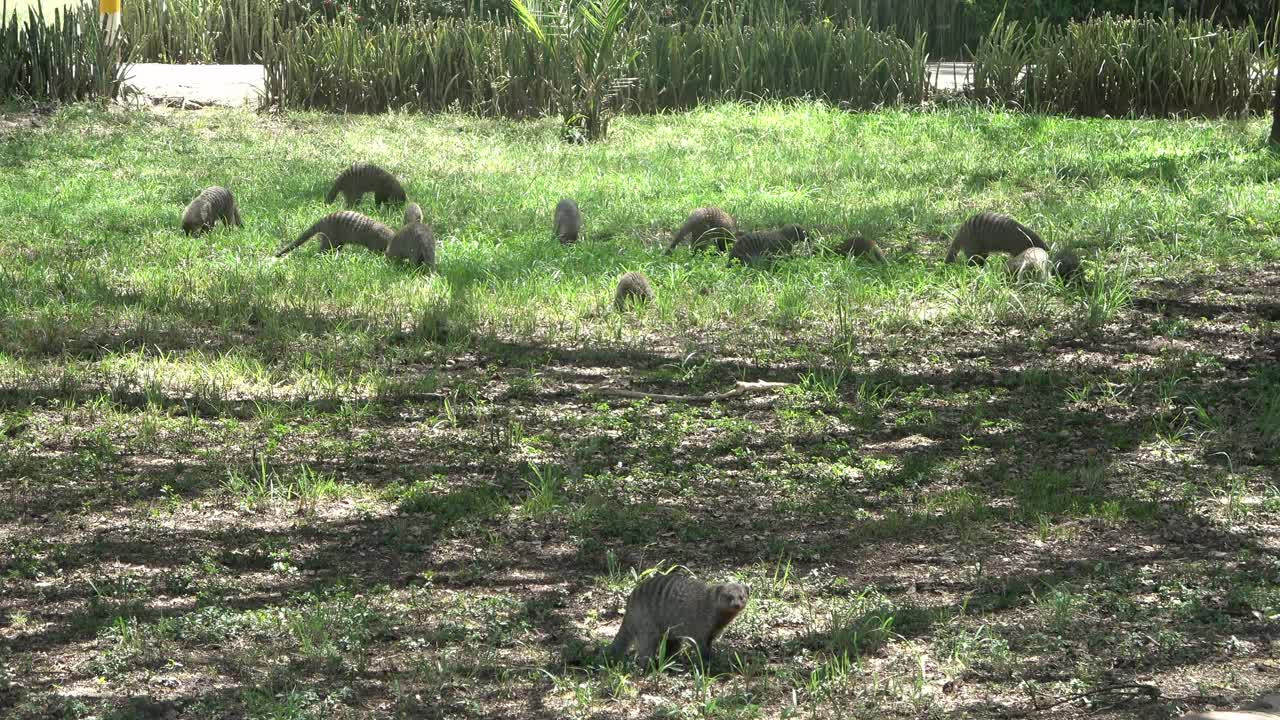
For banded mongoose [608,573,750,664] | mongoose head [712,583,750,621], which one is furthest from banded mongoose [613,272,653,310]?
mongoose head [712,583,750,621]

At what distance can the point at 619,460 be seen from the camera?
442 centimetres

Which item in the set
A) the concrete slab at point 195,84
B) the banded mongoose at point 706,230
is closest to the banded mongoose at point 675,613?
the banded mongoose at point 706,230

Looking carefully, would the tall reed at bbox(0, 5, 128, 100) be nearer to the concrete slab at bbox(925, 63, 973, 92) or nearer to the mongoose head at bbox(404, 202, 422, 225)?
the mongoose head at bbox(404, 202, 422, 225)

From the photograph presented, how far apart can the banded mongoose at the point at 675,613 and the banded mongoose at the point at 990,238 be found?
162 inches

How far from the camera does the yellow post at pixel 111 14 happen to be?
1254 centimetres

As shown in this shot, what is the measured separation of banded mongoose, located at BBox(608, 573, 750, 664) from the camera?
9.53 feet

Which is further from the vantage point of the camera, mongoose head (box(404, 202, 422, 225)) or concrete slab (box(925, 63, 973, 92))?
concrete slab (box(925, 63, 973, 92))

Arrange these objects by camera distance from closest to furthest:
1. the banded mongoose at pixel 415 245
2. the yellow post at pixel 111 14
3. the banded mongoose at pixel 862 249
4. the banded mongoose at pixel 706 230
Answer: the banded mongoose at pixel 415 245 < the banded mongoose at pixel 862 249 < the banded mongoose at pixel 706 230 < the yellow post at pixel 111 14

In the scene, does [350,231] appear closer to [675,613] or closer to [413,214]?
[413,214]

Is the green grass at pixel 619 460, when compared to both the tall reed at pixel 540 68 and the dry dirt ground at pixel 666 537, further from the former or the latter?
the tall reed at pixel 540 68

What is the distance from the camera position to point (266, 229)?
25.2 feet

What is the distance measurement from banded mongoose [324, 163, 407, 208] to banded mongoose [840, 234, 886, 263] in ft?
9.90

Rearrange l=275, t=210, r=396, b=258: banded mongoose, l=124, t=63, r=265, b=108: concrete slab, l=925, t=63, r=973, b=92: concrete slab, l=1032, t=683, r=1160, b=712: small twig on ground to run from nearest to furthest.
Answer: l=1032, t=683, r=1160, b=712: small twig on ground → l=275, t=210, r=396, b=258: banded mongoose → l=124, t=63, r=265, b=108: concrete slab → l=925, t=63, r=973, b=92: concrete slab

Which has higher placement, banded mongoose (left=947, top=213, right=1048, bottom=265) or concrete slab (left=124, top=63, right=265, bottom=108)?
concrete slab (left=124, top=63, right=265, bottom=108)
